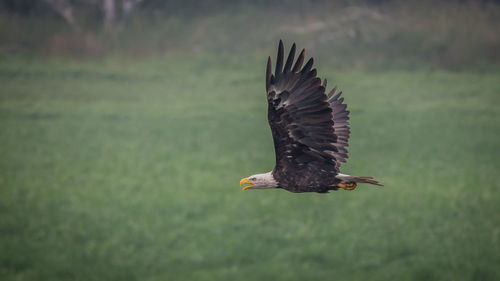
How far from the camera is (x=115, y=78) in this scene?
6506 cm

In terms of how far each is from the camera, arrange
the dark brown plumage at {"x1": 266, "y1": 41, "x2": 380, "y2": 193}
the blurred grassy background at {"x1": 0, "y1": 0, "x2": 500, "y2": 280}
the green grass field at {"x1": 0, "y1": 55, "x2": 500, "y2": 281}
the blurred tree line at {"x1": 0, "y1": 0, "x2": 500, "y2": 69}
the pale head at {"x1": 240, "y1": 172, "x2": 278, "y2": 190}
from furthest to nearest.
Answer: the blurred tree line at {"x1": 0, "y1": 0, "x2": 500, "y2": 69}
the blurred grassy background at {"x1": 0, "y1": 0, "x2": 500, "y2": 280}
the green grass field at {"x1": 0, "y1": 55, "x2": 500, "y2": 281}
the dark brown plumage at {"x1": 266, "y1": 41, "x2": 380, "y2": 193}
the pale head at {"x1": 240, "y1": 172, "x2": 278, "y2": 190}

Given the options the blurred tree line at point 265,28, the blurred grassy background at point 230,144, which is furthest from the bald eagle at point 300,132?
the blurred tree line at point 265,28

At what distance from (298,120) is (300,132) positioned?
0.56 ft

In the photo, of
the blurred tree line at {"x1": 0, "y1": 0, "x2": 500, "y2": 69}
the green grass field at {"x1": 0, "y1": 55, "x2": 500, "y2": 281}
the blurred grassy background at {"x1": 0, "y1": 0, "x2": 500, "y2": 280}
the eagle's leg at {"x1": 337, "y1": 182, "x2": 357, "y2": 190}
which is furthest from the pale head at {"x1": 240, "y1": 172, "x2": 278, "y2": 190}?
the blurred tree line at {"x1": 0, "y1": 0, "x2": 500, "y2": 69}

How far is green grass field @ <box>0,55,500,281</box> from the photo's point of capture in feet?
129

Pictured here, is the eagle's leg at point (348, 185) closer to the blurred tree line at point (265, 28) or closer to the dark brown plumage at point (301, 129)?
the dark brown plumage at point (301, 129)

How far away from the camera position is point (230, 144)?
5412 centimetres

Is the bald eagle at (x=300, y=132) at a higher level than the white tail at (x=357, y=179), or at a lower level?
higher

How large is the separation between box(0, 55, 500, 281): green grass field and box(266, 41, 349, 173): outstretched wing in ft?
86.7

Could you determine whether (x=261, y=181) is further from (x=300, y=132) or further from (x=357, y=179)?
(x=357, y=179)

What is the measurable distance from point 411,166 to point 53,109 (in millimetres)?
28074

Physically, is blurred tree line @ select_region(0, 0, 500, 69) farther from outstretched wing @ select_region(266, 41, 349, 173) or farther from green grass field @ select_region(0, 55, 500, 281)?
outstretched wing @ select_region(266, 41, 349, 173)

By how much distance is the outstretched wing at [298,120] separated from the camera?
10445 mm

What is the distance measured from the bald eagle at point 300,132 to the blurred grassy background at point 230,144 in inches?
1058
